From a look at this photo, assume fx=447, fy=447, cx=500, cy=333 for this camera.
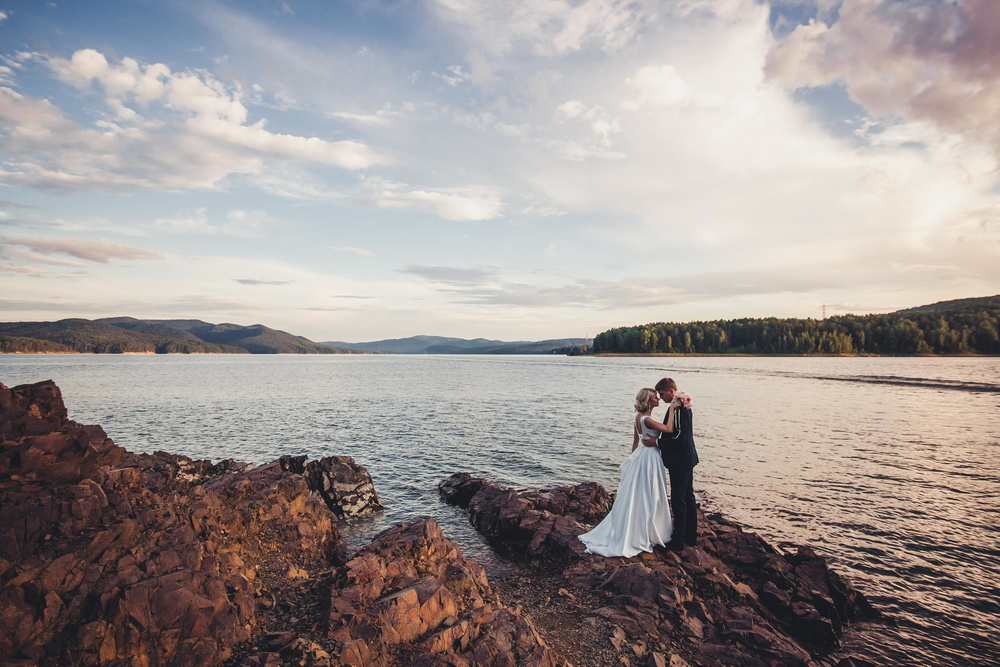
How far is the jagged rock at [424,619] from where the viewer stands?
7543mm

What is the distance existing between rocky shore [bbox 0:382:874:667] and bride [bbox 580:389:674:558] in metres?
0.48

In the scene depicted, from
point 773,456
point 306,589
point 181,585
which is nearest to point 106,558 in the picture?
point 181,585

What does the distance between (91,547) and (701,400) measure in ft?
186

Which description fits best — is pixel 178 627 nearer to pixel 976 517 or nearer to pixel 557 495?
pixel 557 495

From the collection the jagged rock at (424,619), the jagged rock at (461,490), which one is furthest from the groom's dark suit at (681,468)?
the jagged rock at (461,490)

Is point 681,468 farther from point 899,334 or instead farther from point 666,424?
point 899,334

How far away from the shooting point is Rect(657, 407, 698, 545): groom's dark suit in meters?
11.7

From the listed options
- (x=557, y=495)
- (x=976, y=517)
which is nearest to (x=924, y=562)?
(x=976, y=517)

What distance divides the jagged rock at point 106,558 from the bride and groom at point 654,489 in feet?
27.5

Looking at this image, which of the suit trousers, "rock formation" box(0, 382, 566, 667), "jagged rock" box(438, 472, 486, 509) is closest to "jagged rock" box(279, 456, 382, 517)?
"jagged rock" box(438, 472, 486, 509)

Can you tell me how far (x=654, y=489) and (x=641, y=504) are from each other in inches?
22.6

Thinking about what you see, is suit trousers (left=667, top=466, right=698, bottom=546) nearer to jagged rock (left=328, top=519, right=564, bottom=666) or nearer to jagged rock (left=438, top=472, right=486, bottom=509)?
jagged rock (left=328, top=519, right=564, bottom=666)

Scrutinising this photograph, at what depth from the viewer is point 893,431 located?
114ft

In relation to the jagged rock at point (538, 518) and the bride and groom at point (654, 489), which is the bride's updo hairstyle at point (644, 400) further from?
the jagged rock at point (538, 518)
